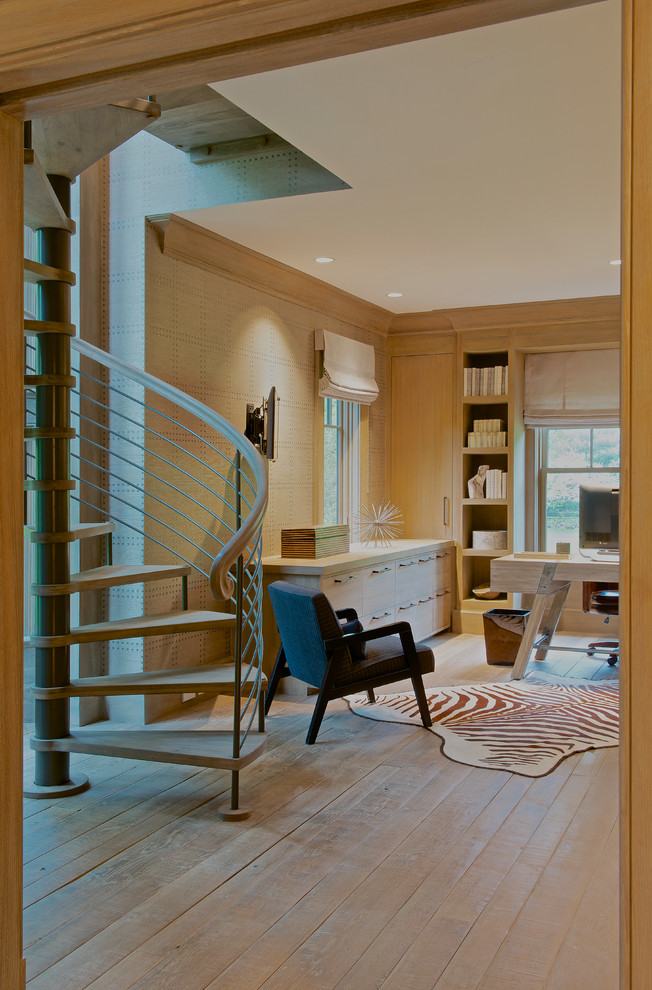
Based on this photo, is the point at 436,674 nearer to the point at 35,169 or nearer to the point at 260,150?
the point at 260,150

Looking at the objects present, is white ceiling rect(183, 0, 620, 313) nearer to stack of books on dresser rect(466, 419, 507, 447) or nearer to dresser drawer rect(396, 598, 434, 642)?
stack of books on dresser rect(466, 419, 507, 447)

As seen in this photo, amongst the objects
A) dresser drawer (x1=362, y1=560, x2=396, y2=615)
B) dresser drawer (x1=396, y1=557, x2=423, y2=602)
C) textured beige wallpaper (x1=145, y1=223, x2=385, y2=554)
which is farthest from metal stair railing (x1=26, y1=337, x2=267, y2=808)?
dresser drawer (x1=396, y1=557, x2=423, y2=602)

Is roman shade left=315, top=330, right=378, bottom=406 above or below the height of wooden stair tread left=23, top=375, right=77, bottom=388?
above

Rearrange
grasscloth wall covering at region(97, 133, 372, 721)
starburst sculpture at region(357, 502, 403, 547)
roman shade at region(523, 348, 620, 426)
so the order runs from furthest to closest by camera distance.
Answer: roman shade at region(523, 348, 620, 426) → starburst sculpture at region(357, 502, 403, 547) → grasscloth wall covering at region(97, 133, 372, 721)

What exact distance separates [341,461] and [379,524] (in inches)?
24.5

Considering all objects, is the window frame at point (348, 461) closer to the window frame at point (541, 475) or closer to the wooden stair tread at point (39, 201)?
the window frame at point (541, 475)

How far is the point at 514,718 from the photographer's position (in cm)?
475

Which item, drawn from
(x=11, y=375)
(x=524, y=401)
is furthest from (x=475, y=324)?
(x=11, y=375)

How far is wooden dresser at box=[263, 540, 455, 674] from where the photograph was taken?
538 cm

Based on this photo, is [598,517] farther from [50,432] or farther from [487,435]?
[50,432]

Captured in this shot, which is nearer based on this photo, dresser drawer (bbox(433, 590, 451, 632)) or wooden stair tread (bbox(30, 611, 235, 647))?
wooden stair tread (bbox(30, 611, 235, 647))

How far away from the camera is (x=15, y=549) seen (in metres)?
1.88

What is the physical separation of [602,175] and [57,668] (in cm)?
329

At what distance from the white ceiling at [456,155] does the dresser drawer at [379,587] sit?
6.71ft
